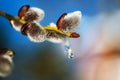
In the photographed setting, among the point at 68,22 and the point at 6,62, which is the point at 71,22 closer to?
A: the point at 68,22

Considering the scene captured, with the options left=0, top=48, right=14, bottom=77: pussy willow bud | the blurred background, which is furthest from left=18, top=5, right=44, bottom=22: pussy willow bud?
left=0, top=48, right=14, bottom=77: pussy willow bud

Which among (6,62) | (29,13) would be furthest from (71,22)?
(6,62)

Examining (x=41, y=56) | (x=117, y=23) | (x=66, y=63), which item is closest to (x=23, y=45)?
(x=41, y=56)

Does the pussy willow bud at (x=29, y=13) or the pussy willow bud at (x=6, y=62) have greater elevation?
the pussy willow bud at (x=29, y=13)

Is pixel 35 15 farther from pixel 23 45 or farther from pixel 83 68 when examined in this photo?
pixel 83 68

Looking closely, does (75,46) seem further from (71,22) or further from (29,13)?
(29,13)

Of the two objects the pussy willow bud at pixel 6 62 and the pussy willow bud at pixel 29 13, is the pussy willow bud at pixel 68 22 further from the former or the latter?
the pussy willow bud at pixel 6 62

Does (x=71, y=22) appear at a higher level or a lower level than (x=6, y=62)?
higher

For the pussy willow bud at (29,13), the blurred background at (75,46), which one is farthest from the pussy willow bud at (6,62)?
the pussy willow bud at (29,13)

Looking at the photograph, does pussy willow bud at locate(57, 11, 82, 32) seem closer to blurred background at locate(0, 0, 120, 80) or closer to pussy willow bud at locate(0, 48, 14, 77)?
blurred background at locate(0, 0, 120, 80)
